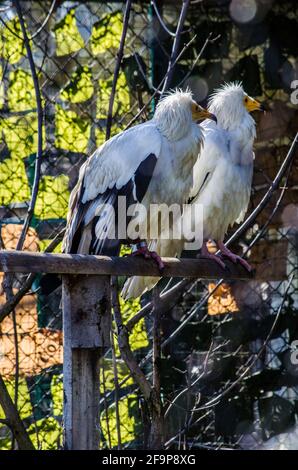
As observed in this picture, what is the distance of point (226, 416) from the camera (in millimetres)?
5590

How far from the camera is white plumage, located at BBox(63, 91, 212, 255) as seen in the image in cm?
393

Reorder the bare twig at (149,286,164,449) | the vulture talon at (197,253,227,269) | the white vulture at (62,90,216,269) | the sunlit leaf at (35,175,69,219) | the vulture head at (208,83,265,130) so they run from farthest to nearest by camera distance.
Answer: the sunlit leaf at (35,175,69,219), the vulture head at (208,83,265,130), the vulture talon at (197,253,227,269), the white vulture at (62,90,216,269), the bare twig at (149,286,164,449)

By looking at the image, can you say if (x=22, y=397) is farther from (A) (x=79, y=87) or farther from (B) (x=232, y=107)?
(B) (x=232, y=107)

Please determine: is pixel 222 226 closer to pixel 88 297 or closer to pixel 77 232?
pixel 77 232

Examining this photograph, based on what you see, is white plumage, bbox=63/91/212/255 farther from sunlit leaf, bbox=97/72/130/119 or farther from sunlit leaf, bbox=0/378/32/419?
sunlit leaf, bbox=0/378/32/419

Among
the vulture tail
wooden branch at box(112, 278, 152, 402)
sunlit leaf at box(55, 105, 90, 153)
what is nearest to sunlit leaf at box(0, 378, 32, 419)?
the vulture tail

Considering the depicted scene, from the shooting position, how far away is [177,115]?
13.7 feet

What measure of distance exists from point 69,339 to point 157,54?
299 cm

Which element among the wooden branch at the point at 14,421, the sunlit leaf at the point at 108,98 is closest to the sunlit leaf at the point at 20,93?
the sunlit leaf at the point at 108,98

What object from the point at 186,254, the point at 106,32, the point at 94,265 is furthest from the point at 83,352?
the point at 106,32

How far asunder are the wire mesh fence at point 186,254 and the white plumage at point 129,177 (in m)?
1.02

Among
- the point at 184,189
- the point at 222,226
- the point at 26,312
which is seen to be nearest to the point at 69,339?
the point at 184,189

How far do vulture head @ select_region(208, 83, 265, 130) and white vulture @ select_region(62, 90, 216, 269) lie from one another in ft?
1.95

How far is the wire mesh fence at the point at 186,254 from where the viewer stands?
5.28 m
